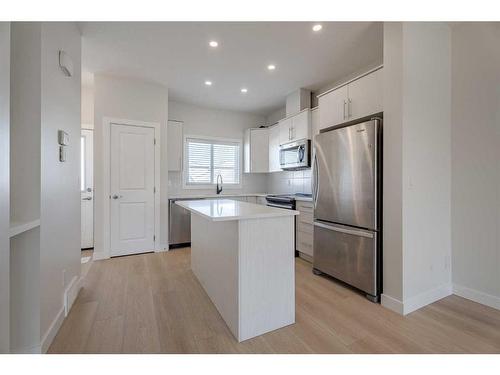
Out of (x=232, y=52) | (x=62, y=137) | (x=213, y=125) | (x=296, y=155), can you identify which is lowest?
(x=62, y=137)

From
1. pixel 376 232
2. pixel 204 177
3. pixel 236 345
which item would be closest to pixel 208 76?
pixel 204 177

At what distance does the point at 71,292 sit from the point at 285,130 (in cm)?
357

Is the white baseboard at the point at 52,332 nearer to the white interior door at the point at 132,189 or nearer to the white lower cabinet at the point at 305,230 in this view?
the white interior door at the point at 132,189

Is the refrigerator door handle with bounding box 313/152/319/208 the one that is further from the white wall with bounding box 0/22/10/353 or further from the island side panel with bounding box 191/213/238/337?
the white wall with bounding box 0/22/10/353

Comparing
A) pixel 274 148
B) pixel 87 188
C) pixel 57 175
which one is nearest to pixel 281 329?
pixel 57 175

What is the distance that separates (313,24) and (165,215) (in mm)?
3297

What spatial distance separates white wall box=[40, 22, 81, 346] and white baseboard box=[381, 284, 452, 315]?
2613 millimetres

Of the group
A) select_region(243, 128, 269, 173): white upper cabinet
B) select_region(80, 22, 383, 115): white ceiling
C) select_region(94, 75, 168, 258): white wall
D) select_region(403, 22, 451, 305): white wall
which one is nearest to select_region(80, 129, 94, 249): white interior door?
select_region(94, 75, 168, 258): white wall

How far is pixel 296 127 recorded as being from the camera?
3936 millimetres

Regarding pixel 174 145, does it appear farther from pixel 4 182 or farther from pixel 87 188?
pixel 4 182

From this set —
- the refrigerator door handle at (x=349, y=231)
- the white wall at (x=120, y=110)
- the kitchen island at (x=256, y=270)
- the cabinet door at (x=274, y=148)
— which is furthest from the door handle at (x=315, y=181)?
the white wall at (x=120, y=110)

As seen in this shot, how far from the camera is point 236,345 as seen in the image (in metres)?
1.62

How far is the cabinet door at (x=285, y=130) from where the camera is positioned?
4.09m
